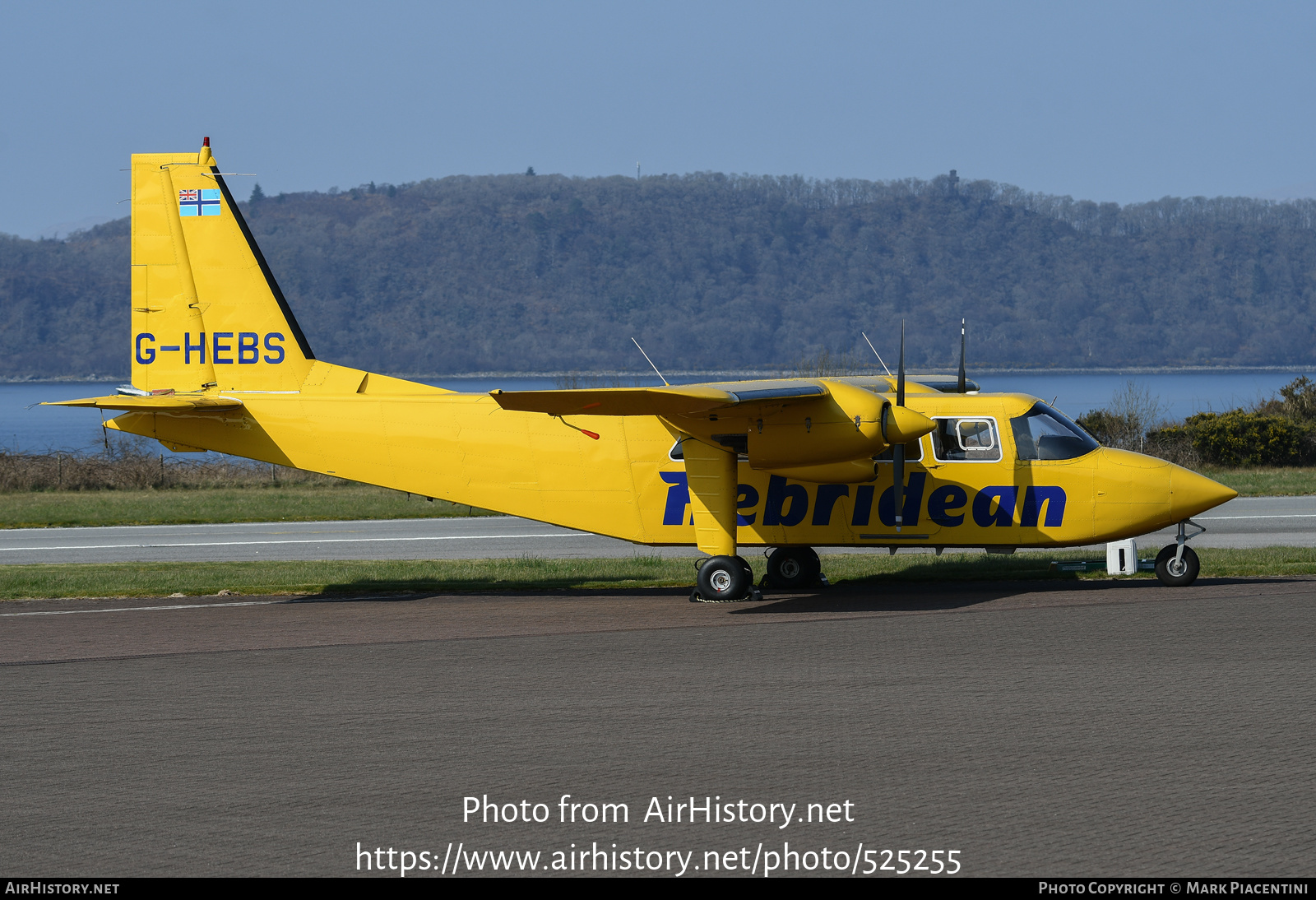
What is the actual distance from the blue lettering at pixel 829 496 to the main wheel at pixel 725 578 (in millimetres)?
1493

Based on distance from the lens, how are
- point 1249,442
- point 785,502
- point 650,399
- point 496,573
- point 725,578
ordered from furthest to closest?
Answer: point 1249,442, point 496,573, point 785,502, point 725,578, point 650,399

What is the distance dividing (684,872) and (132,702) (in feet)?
21.6

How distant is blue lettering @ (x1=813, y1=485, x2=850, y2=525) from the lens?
1733 cm

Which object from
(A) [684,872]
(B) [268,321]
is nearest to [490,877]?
(A) [684,872]

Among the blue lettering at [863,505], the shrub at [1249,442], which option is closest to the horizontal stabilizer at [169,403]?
the blue lettering at [863,505]

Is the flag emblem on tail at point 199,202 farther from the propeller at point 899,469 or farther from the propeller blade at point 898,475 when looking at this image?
the propeller blade at point 898,475

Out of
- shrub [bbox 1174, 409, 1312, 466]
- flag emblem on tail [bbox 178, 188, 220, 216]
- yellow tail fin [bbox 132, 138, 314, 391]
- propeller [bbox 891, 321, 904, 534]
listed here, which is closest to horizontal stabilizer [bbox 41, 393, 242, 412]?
yellow tail fin [bbox 132, 138, 314, 391]

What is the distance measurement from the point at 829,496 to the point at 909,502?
1.15 metres

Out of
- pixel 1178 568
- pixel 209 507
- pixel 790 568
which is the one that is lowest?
pixel 209 507

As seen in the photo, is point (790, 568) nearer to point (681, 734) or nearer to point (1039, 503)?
point (1039, 503)

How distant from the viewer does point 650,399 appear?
49.4 feet

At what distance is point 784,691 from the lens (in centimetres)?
1108

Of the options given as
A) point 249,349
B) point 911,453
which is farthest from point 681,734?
point 249,349

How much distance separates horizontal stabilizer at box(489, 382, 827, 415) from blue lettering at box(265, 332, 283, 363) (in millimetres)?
5459
